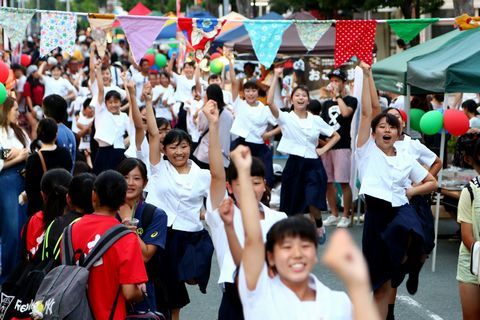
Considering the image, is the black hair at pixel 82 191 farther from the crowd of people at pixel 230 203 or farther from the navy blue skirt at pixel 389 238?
the navy blue skirt at pixel 389 238

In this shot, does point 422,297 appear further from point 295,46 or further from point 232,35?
point 232,35

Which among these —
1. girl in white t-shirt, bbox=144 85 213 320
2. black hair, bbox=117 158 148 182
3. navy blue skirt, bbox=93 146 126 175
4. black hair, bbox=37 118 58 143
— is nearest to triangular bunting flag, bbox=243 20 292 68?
navy blue skirt, bbox=93 146 126 175

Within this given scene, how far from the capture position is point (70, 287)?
5000 mm

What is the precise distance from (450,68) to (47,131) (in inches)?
165

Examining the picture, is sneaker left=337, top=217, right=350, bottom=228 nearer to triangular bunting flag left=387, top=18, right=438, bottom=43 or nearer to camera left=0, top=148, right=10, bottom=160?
triangular bunting flag left=387, top=18, right=438, bottom=43

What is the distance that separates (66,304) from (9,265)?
436 centimetres

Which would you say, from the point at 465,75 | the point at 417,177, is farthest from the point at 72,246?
the point at 465,75

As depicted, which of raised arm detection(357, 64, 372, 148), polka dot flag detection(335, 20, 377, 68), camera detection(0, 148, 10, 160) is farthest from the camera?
polka dot flag detection(335, 20, 377, 68)

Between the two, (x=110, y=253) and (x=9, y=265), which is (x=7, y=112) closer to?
(x=9, y=265)

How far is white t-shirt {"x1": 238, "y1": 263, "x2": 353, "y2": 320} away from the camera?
13.1 feet

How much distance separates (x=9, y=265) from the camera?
9164 mm

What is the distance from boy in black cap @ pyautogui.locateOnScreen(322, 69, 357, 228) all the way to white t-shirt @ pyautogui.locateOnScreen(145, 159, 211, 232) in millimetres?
6321

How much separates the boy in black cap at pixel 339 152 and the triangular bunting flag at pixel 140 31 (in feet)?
8.33

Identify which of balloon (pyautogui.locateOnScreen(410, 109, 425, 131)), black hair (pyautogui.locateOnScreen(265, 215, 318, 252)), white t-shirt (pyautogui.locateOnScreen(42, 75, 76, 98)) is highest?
black hair (pyautogui.locateOnScreen(265, 215, 318, 252))
